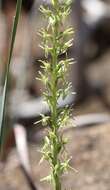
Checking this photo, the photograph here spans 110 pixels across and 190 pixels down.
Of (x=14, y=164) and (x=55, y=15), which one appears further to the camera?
(x=14, y=164)

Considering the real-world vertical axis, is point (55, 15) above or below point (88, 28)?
above

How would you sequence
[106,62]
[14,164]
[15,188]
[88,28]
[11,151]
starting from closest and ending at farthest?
[15,188] → [14,164] → [11,151] → [88,28] → [106,62]

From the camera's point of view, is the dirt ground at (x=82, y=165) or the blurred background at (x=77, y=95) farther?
the blurred background at (x=77, y=95)

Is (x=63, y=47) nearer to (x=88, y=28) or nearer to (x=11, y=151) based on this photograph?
(x=11, y=151)

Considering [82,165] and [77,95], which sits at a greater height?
[82,165]

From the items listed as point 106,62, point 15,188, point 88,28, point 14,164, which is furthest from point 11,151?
point 106,62

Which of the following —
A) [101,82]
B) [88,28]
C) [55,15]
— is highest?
[55,15]

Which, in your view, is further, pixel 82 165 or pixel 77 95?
pixel 77 95

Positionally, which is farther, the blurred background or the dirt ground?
the blurred background
